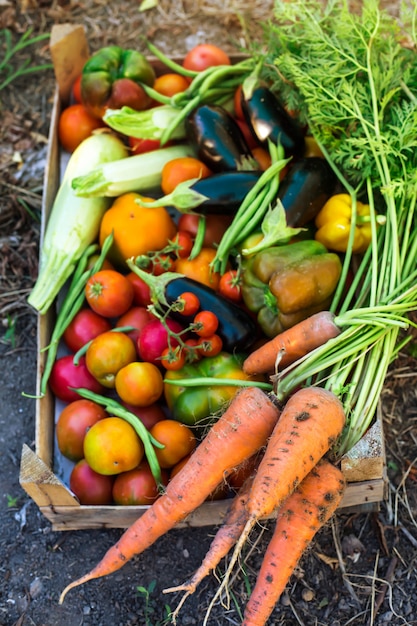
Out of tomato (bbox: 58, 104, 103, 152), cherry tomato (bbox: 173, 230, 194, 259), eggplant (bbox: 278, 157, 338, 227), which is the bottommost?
cherry tomato (bbox: 173, 230, 194, 259)

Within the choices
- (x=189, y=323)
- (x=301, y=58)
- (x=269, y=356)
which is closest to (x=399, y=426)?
(x=269, y=356)

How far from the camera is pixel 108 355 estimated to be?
7.09ft

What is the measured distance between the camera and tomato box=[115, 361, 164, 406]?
2.09 metres

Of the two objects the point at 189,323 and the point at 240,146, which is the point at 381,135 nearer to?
the point at 240,146

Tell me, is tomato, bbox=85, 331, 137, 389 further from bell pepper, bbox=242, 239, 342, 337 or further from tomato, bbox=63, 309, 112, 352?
bell pepper, bbox=242, 239, 342, 337

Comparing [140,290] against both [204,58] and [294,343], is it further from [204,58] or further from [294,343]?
[204,58]

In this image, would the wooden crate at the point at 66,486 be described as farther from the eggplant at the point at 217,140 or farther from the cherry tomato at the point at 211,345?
the eggplant at the point at 217,140

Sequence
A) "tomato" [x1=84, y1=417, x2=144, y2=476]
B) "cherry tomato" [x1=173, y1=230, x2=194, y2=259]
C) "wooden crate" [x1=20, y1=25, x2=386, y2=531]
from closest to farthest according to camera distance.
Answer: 1. "wooden crate" [x1=20, y1=25, x2=386, y2=531]
2. "tomato" [x1=84, y1=417, x2=144, y2=476]
3. "cherry tomato" [x1=173, y1=230, x2=194, y2=259]

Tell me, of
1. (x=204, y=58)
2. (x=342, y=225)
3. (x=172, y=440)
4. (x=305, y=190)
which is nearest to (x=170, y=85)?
(x=204, y=58)

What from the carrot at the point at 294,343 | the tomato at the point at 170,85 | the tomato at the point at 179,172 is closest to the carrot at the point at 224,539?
the carrot at the point at 294,343

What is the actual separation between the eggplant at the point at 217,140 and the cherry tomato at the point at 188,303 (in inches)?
22.9

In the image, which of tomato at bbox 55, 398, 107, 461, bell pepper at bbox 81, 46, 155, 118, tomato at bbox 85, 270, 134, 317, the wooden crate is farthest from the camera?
bell pepper at bbox 81, 46, 155, 118

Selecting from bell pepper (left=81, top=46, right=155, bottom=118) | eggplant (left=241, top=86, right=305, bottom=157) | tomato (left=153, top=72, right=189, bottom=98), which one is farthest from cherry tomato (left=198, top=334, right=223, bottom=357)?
tomato (left=153, top=72, right=189, bottom=98)

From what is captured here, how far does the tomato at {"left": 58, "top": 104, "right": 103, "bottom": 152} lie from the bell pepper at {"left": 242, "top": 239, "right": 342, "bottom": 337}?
957 millimetres
